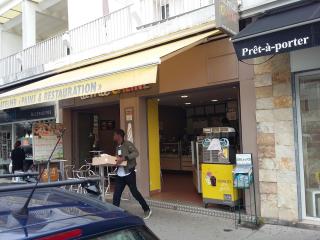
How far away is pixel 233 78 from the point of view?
7.81 m

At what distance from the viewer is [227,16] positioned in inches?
276

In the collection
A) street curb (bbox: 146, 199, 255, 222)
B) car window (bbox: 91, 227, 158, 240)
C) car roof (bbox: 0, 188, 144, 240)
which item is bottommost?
street curb (bbox: 146, 199, 255, 222)

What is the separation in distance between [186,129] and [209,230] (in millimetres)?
10625

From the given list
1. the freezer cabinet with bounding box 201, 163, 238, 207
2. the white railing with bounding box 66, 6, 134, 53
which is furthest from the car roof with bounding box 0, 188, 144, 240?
the white railing with bounding box 66, 6, 134, 53

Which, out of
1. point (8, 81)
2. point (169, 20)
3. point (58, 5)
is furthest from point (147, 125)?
point (58, 5)

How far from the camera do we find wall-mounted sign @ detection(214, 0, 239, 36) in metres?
6.78

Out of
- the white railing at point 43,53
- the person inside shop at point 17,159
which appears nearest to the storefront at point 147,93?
the person inside shop at point 17,159

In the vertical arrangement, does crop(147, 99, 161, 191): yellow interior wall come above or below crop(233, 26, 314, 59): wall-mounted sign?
below

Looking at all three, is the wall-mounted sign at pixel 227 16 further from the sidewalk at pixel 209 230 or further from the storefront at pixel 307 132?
the sidewalk at pixel 209 230

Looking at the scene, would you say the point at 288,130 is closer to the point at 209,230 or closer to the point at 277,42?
the point at 277,42

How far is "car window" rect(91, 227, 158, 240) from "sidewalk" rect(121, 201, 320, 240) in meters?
4.46

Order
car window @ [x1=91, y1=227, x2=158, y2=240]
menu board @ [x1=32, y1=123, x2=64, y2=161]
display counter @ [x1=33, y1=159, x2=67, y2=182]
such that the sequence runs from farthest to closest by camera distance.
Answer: menu board @ [x1=32, y1=123, x2=64, y2=161] → display counter @ [x1=33, y1=159, x2=67, y2=182] → car window @ [x1=91, y1=227, x2=158, y2=240]

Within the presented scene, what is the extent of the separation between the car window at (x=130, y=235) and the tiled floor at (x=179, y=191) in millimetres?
6472

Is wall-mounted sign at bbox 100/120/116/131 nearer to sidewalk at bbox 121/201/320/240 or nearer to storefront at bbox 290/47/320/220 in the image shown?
sidewalk at bbox 121/201/320/240
